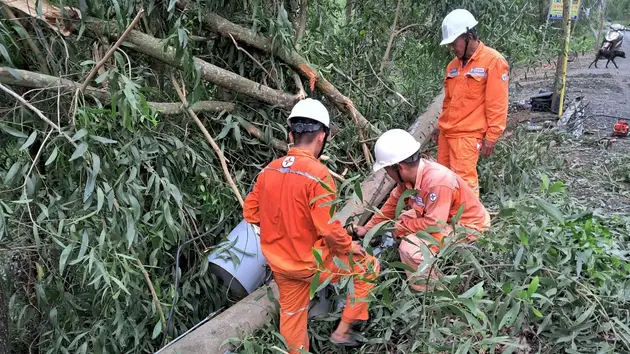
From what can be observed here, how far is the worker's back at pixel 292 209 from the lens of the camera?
8.29ft

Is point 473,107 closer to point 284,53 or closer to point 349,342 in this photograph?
point 284,53

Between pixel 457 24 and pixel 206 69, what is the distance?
1.97 meters

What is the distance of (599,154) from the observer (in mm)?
5312

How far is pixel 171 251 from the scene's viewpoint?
131 inches

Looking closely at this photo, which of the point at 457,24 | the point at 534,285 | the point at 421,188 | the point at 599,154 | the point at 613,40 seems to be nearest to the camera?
the point at 534,285

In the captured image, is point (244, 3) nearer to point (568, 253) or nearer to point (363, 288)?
point (363, 288)

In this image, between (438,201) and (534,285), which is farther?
(438,201)

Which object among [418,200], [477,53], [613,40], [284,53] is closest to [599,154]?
[477,53]

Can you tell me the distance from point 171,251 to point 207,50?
5.41ft

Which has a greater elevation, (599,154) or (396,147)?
(396,147)

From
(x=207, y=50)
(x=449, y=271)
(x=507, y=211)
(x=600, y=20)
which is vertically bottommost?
(x=600, y=20)

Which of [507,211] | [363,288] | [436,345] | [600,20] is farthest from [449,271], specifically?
[600,20]

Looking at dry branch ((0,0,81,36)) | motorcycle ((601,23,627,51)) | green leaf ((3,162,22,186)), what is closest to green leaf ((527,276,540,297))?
green leaf ((3,162,22,186))

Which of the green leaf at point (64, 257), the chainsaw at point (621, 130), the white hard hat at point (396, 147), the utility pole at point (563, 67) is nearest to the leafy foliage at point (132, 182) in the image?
the green leaf at point (64, 257)
